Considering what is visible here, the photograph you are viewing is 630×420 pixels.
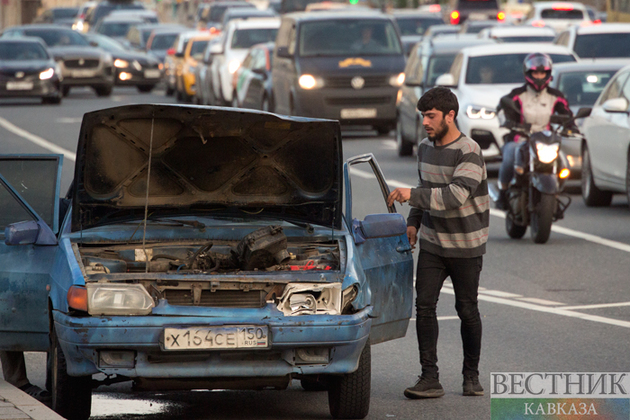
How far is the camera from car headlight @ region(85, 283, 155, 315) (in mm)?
6102

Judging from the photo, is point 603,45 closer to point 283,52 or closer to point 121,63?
point 283,52

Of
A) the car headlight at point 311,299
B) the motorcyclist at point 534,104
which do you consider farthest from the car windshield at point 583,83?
the car headlight at point 311,299

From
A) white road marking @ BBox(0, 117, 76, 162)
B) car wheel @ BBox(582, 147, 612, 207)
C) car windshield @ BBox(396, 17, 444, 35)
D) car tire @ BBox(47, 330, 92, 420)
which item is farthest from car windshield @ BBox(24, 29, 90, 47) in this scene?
car tire @ BBox(47, 330, 92, 420)

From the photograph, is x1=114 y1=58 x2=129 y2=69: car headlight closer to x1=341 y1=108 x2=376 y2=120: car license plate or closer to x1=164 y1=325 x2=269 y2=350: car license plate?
x1=341 y1=108 x2=376 y2=120: car license plate

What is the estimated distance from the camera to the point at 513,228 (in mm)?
13555

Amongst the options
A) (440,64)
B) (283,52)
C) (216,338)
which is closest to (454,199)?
(216,338)

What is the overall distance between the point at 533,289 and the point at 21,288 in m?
5.01

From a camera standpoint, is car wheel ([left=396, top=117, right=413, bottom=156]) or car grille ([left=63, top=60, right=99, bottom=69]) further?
car grille ([left=63, top=60, right=99, bottom=69])

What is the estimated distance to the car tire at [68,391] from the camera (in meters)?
6.36

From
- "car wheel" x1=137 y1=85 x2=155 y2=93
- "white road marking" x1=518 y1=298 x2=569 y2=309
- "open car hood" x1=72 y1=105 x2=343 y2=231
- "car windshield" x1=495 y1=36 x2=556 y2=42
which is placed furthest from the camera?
"car wheel" x1=137 y1=85 x2=155 y2=93

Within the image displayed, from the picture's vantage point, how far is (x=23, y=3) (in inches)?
2926

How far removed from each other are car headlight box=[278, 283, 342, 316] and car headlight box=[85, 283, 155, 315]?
24.4 inches

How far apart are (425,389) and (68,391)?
1885 mm

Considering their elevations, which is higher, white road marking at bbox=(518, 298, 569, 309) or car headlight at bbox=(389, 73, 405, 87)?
white road marking at bbox=(518, 298, 569, 309)
